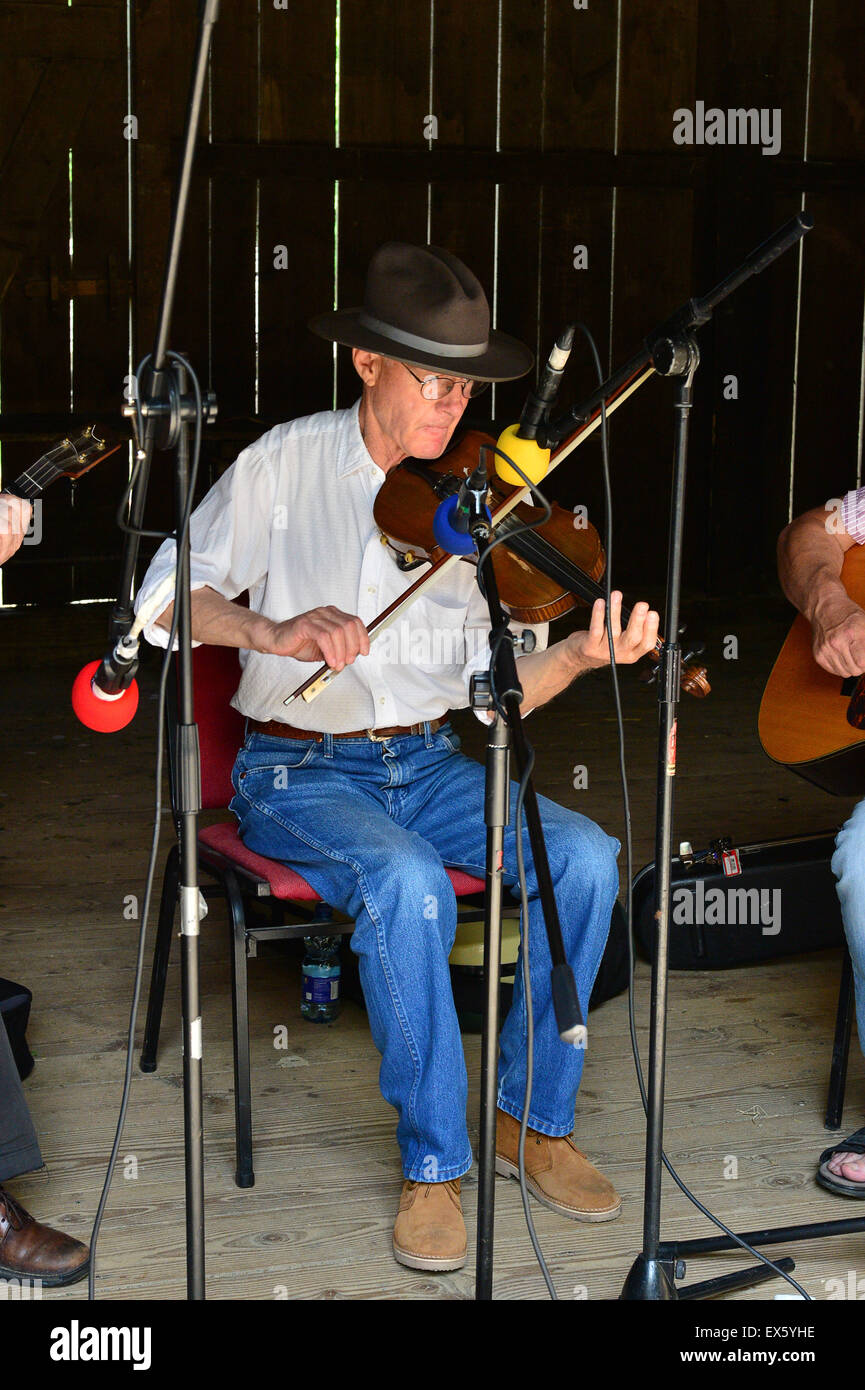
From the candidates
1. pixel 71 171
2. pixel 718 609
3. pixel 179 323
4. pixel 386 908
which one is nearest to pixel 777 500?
pixel 718 609

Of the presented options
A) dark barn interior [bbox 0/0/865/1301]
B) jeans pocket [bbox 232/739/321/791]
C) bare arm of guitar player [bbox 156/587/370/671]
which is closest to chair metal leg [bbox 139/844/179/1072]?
jeans pocket [bbox 232/739/321/791]

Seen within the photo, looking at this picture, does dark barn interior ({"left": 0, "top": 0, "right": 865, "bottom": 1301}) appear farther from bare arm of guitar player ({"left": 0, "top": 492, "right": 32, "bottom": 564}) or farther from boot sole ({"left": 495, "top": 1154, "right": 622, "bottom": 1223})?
bare arm of guitar player ({"left": 0, "top": 492, "right": 32, "bottom": 564})

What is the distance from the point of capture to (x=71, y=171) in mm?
6410

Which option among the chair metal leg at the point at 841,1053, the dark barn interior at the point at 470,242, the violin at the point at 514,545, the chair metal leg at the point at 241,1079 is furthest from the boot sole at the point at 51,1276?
the dark barn interior at the point at 470,242

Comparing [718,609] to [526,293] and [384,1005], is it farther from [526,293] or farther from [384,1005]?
[384,1005]

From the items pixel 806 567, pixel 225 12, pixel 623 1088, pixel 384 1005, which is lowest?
pixel 623 1088

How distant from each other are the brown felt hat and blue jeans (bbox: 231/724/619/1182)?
57cm

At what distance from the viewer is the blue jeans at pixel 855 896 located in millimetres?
2105

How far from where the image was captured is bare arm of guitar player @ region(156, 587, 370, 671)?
1885 mm

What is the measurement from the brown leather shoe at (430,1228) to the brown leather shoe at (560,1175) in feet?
0.31

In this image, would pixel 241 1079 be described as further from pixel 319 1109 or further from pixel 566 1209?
pixel 566 1209

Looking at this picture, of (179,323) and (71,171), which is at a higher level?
(71,171)

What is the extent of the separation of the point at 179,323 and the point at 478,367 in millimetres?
4713

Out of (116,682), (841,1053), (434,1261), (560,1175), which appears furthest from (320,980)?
(116,682)
